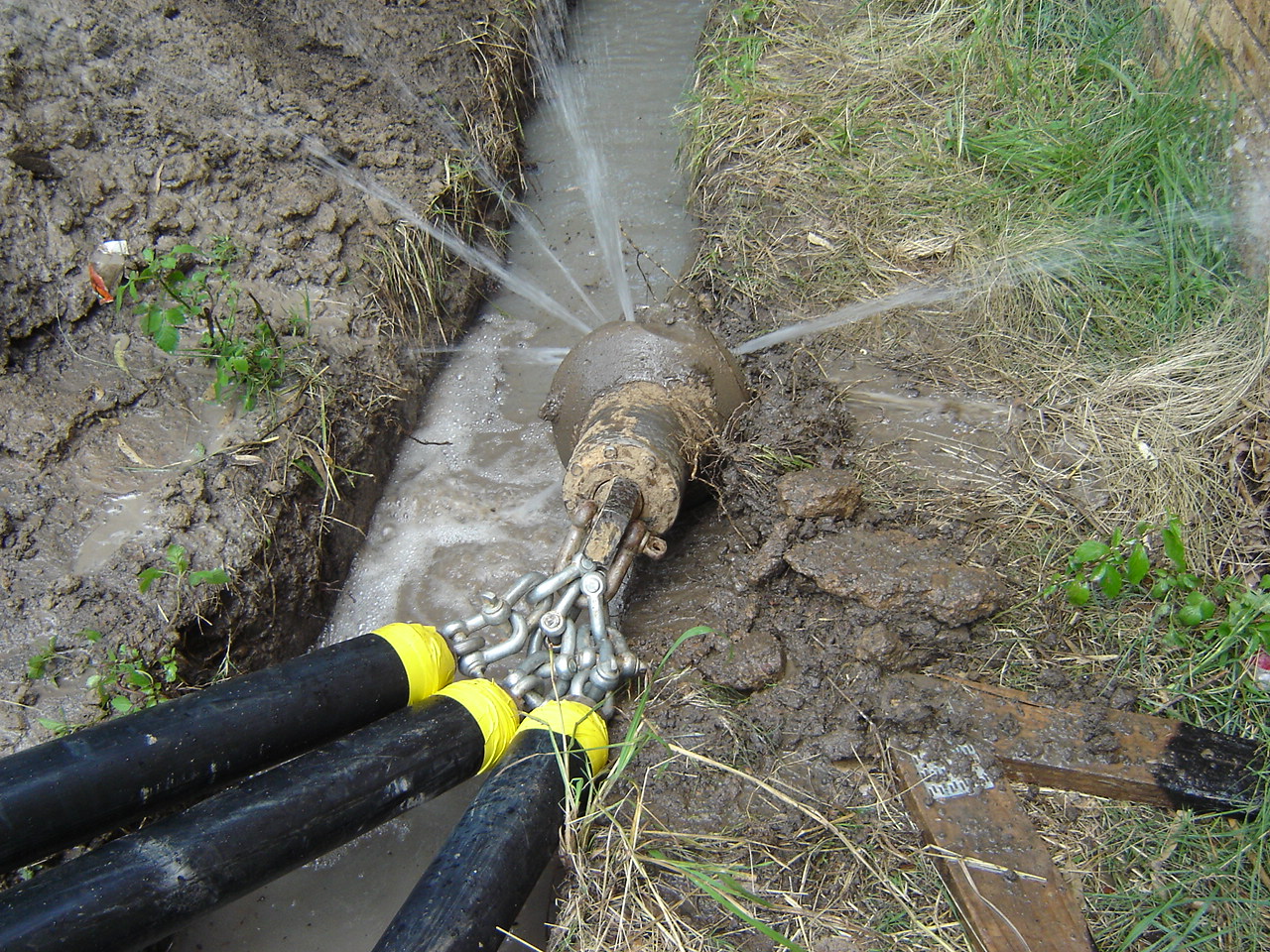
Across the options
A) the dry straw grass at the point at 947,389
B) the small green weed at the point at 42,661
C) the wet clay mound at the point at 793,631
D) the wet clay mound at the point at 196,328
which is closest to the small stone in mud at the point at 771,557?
the wet clay mound at the point at 793,631

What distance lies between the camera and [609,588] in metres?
2.32

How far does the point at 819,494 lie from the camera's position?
2527mm

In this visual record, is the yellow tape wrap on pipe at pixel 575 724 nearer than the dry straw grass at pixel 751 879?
No

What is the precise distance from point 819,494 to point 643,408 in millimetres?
621

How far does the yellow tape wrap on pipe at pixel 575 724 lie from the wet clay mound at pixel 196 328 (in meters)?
1.07

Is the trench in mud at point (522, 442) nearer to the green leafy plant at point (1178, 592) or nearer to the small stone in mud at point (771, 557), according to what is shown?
the small stone in mud at point (771, 557)

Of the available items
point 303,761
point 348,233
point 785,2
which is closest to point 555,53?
point 785,2

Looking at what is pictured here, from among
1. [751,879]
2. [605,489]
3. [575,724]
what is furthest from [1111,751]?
[605,489]

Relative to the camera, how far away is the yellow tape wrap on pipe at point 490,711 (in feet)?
7.13

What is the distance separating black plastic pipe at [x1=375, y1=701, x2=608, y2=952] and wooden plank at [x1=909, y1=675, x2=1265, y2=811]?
0.93m

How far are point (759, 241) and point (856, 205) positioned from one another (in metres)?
0.46

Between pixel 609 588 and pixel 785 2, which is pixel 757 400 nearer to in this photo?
pixel 609 588

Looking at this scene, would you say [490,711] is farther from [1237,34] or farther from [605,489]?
[1237,34]

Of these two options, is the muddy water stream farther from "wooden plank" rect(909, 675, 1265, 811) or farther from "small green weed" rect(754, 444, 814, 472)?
"wooden plank" rect(909, 675, 1265, 811)
